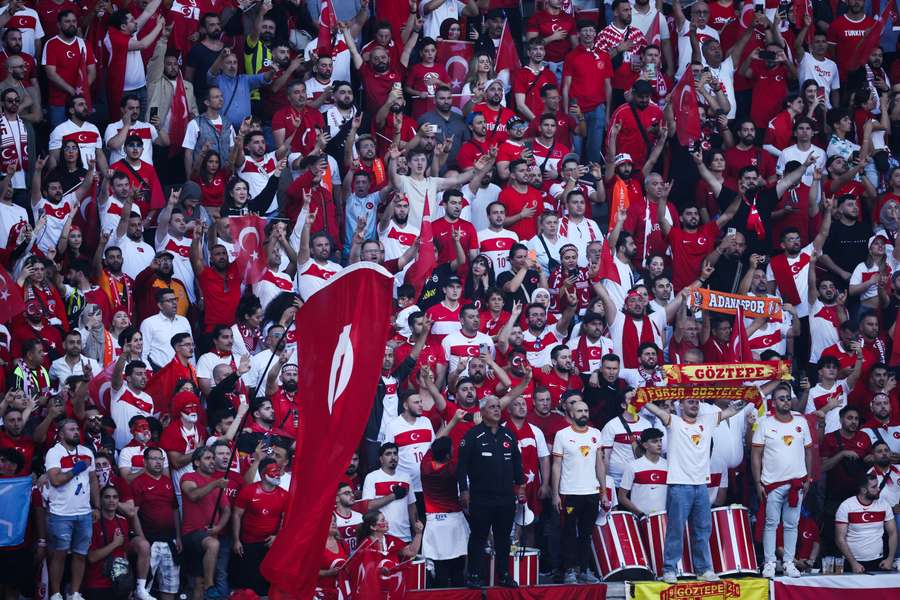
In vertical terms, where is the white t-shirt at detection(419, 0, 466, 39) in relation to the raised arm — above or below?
above

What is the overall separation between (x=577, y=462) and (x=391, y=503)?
1.83 m

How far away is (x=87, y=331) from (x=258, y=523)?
2582 mm

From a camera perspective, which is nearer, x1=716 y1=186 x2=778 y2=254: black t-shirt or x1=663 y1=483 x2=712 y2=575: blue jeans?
x1=663 y1=483 x2=712 y2=575: blue jeans

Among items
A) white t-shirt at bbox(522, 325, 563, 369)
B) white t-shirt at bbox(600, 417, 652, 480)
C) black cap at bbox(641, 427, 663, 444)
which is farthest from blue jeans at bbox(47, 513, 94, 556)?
black cap at bbox(641, 427, 663, 444)

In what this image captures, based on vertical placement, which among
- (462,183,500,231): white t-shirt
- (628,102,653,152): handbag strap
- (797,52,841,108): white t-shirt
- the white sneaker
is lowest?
the white sneaker

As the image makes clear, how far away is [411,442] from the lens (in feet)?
51.1

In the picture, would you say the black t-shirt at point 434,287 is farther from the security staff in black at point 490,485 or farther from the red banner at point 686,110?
the red banner at point 686,110

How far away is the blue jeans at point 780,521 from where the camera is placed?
16234 millimetres

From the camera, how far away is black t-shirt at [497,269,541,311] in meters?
17.2

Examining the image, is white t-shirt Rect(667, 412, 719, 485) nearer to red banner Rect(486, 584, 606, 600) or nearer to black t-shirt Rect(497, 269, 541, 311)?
red banner Rect(486, 584, 606, 600)

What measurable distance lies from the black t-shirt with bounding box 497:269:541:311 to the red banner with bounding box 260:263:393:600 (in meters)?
Result: 8.57

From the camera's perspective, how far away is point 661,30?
20.9 metres

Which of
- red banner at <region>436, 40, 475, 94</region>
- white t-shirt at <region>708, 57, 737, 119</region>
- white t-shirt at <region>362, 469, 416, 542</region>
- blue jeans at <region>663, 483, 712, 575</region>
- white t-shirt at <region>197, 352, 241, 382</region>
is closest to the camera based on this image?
white t-shirt at <region>362, 469, 416, 542</region>

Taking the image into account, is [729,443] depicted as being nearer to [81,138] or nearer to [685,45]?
[685,45]
